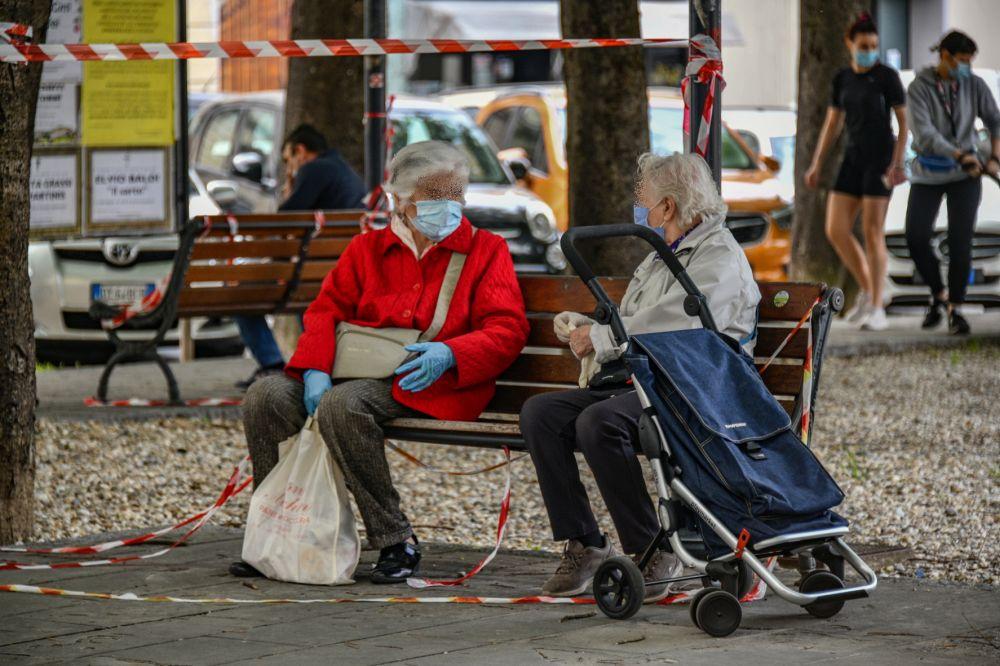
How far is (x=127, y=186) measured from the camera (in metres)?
10.5

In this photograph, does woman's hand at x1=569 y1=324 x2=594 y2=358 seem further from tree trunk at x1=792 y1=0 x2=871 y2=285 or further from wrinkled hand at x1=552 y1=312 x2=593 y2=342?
tree trunk at x1=792 y1=0 x2=871 y2=285

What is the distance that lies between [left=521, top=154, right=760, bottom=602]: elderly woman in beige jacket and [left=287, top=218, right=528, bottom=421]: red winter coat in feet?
1.21

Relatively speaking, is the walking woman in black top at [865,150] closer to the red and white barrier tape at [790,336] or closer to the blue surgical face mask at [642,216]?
the blue surgical face mask at [642,216]

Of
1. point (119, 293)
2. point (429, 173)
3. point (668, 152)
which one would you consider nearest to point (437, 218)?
point (429, 173)

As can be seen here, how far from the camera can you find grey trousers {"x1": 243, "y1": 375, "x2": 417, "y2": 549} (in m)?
5.90

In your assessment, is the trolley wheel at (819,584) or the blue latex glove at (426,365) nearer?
the trolley wheel at (819,584)

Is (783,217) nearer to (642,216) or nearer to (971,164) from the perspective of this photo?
(971,164)

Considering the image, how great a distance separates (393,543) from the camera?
19.4ft

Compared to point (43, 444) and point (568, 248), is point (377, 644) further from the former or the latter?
point (43, 444)

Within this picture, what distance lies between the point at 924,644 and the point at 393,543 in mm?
1805

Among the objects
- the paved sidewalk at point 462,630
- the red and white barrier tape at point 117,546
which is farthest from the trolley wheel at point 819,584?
the red and white barrier tape at point 117,546

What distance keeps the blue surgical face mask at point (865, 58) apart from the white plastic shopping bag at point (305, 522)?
8.21 metres

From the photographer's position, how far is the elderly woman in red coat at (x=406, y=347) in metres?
5.92

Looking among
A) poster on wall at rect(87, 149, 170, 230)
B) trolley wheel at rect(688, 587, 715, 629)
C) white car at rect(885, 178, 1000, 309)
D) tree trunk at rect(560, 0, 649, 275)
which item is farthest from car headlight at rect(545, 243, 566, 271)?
trolley wheel at rect(688, 587, 715, 629)
